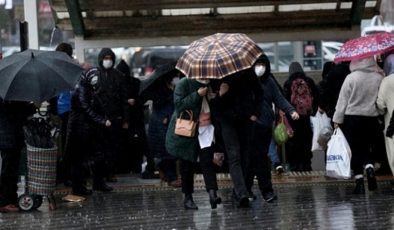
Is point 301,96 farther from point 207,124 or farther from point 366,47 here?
point 207,124

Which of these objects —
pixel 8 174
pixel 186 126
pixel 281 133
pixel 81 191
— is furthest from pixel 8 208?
pixel 281 133

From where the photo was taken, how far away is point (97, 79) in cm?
1205

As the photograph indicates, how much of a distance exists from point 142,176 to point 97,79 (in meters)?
2.00

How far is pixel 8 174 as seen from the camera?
10.9 meters

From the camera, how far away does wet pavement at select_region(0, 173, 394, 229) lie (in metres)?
9.77

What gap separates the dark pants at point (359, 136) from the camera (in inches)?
451

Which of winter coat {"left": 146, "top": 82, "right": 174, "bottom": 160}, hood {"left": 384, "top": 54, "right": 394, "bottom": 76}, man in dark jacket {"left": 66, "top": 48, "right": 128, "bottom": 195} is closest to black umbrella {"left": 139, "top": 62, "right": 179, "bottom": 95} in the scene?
winter coat {"left": 146, "top": 82, "right": 174, "bottom": 160}

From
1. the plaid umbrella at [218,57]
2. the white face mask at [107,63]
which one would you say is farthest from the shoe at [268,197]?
the white face mask at [107,63]

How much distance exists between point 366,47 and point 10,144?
4.05 meters

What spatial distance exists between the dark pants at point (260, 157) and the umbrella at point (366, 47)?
1285 millimetres

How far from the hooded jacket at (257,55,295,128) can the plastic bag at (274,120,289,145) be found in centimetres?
132

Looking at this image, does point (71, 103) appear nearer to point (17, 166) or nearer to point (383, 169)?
point (17, 166)

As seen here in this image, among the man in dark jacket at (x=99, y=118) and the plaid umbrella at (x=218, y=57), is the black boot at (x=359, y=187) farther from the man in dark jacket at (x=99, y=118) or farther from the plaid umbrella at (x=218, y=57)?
the man in dark jacket at (x=99, y=118)

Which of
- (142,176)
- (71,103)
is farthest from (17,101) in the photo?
(142,176)
